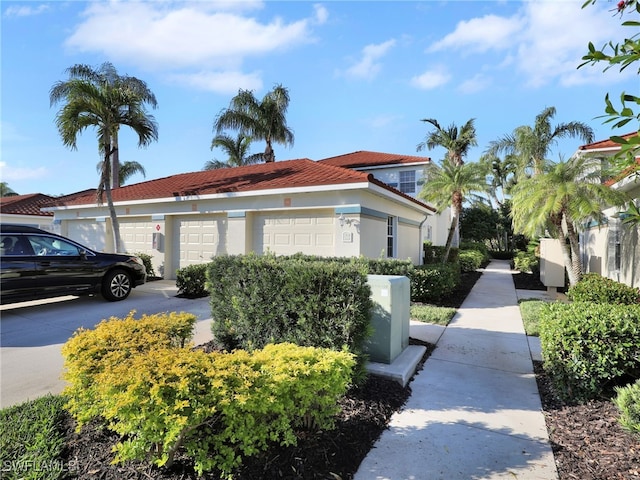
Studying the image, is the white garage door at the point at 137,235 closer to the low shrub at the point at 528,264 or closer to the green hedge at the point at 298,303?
the green hedge at the point at 298,303

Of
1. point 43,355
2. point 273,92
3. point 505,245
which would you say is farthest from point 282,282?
point 505,245

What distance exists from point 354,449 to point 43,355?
5146 mm

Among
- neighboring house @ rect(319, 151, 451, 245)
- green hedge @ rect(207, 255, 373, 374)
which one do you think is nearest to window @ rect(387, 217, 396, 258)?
neighboring house @ rect(319, 151, 451, 245)

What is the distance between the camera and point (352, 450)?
285 centimetres

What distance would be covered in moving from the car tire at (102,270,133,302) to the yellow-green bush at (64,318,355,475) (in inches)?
266

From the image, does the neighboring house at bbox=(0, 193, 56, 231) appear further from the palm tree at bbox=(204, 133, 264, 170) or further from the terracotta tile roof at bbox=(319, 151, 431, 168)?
the terracotta tile roof at bbox=(319, 151, 431, 168)

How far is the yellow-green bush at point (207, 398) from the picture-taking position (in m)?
2.10

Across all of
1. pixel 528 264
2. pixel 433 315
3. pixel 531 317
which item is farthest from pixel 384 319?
pixel 528 264

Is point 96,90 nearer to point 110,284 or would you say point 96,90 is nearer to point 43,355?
point 110,284

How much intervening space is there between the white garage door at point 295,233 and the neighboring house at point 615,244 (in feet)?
21.4

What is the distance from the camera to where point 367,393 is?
3795mm

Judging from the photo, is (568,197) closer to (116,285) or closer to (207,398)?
(207,398)

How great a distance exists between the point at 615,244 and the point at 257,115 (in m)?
20.3

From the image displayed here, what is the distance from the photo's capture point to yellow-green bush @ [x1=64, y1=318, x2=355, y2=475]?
210cm
